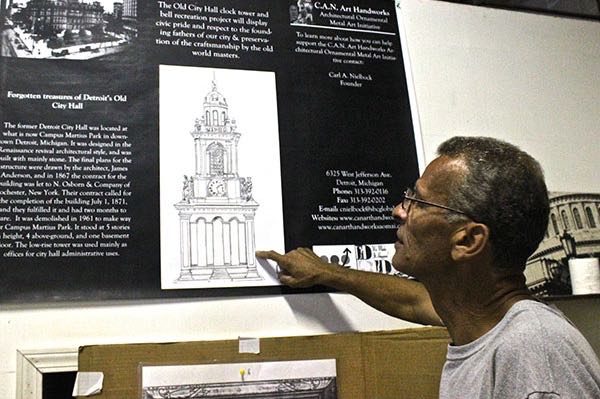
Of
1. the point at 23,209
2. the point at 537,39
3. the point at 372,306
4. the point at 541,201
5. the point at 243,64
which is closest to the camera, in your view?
the point at 541,201

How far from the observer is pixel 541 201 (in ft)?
3.36

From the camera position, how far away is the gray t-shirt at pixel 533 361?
0.84 metres

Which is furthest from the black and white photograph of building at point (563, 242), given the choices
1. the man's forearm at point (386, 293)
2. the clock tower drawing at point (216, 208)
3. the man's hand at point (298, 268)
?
the clock tower drawing at point (216, 208)

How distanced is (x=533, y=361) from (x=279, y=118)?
897mm

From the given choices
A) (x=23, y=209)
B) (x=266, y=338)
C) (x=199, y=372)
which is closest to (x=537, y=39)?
(x=266, y=338)

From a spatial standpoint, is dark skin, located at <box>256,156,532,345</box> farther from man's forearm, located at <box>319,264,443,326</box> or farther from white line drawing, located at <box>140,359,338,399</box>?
white line drawing, located at <box>140,359,338,399</box>

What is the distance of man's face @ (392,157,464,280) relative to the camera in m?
1.07

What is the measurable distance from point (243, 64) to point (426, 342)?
0.83 m

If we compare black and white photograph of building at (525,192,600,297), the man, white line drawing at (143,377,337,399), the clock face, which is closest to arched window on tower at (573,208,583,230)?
→ black and white photograph of building at (525,192,600,297)

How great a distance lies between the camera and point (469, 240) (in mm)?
1041

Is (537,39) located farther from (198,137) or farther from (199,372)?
(199,372)

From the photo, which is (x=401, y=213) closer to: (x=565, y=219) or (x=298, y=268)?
(x=298, y=268)

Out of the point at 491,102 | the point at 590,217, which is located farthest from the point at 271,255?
the point at 590,217

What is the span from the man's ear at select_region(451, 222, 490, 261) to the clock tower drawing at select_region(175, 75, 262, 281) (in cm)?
54
